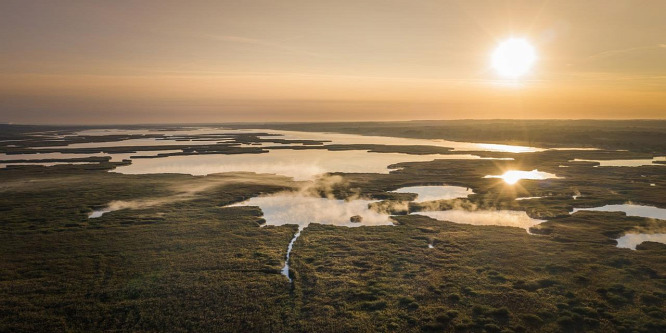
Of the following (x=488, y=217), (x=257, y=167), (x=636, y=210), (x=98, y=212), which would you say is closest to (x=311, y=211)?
(x=488, y=217)

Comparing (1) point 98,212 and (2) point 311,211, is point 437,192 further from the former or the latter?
(1) point 98,212

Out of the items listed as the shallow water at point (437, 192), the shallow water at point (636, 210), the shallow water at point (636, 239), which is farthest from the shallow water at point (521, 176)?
the shallow water at point (636, 239)

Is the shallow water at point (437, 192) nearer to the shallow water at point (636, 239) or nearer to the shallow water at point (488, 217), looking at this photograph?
the shallow water at point (488, 217)

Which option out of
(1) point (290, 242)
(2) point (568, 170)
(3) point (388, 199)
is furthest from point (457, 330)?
(2) point (568, 170)

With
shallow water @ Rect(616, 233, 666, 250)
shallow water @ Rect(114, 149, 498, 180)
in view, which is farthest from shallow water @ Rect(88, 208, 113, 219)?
shallow water @ Rect(616, 233, 666, 250)

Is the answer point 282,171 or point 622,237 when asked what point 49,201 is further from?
point 622,237

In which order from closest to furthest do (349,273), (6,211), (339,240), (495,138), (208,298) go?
1. (208,298)
2. (349,273)
3. (339,240)
4. (6,211)
5. (495,138)

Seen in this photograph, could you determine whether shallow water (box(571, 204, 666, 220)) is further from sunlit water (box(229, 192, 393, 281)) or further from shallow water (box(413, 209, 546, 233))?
sunlit water (box(229, 192, 393, 281))
